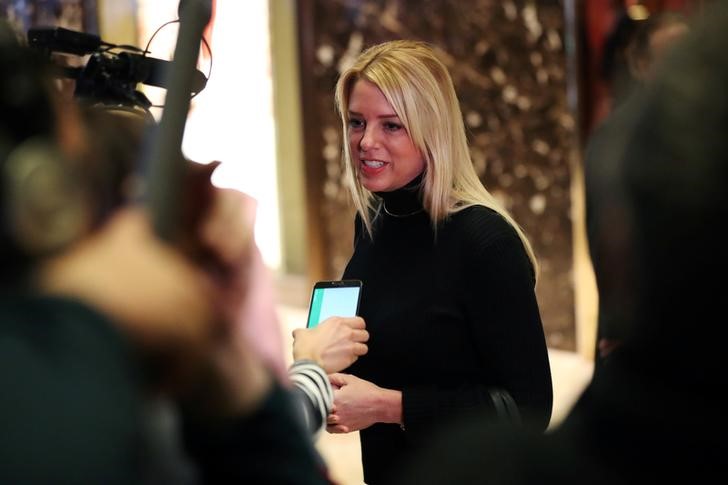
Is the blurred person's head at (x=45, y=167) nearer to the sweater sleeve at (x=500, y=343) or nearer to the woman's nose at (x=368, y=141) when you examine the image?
the sweater sleeve at (x=500, y=343)

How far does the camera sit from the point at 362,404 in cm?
154

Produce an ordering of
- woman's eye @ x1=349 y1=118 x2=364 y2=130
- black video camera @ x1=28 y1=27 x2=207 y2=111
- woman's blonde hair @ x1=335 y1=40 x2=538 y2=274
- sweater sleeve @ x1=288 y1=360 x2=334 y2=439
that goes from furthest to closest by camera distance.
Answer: woman's eye @ x1=349 y1=118 x2=364 y2=130 < woman's blonde hair @ x1=335 y1=40 x2=538 y2=274 < black video camera @ x1=28 y1=27 x2=207 y2=111 < sweater sleeve @ x1=288 y1=360 x2=334 y2=439

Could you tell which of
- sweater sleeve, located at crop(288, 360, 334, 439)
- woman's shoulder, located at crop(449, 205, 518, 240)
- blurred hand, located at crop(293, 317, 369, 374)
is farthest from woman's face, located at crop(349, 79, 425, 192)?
sweater sleeve, located at crop(288, 360, 334, 439)

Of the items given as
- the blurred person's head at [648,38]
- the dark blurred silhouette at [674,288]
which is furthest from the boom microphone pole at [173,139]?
the blurred person's head at [648,38]

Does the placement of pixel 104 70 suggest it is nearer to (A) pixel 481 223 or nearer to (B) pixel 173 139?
(A) pixel 481 223

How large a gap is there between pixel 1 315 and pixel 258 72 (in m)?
5.95

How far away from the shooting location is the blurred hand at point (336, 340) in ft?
4.53

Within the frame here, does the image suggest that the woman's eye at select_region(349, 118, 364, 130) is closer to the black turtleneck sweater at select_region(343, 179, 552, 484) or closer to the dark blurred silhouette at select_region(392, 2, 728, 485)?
the black turtleneck sweater at select_region(343, 179, 552, 484)

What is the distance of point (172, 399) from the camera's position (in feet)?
1.77

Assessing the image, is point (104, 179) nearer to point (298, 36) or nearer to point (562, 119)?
point (562, 119)

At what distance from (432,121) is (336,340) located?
1.50ft

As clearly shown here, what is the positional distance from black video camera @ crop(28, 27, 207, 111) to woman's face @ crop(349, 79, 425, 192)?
16.8 inches

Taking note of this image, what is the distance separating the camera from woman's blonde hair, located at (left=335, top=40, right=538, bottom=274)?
1.64m

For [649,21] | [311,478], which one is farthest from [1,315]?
Answer: [649,21]
